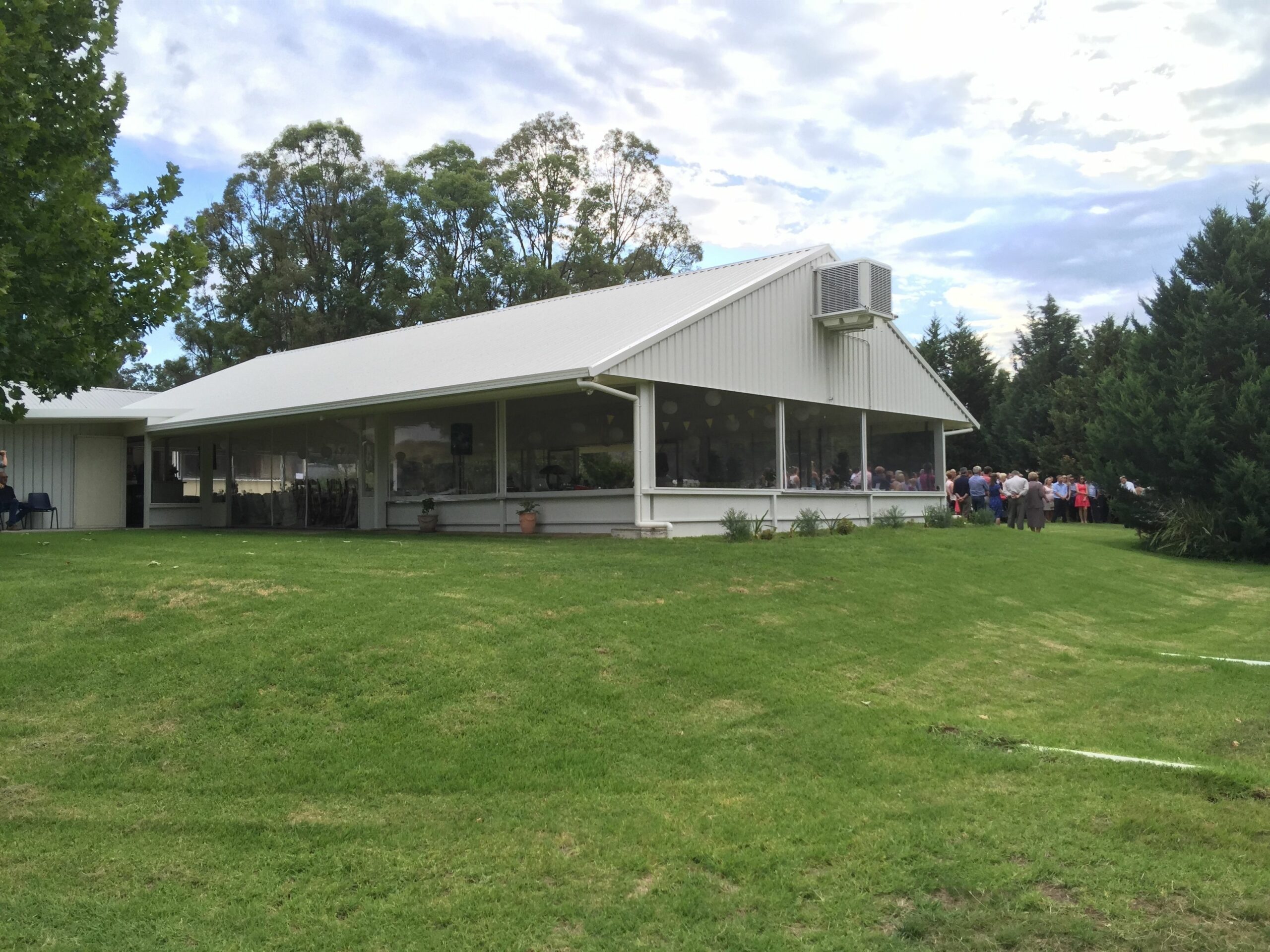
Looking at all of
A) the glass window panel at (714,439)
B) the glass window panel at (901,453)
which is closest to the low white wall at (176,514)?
the glass window panel at (714,439)

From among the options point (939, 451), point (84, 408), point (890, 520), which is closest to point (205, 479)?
point (84, 408)

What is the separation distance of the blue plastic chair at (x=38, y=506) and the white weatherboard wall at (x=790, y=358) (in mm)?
13467

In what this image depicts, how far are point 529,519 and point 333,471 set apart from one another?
5995 mm

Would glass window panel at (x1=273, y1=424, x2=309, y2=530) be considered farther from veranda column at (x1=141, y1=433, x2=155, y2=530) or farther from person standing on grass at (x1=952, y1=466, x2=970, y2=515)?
person standing on grass at (x1=952, y1=466, x2=970, y2=515)

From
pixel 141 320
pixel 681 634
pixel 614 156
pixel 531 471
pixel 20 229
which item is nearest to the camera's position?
pixel 681 634

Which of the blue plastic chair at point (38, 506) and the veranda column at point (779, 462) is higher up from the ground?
the veranda column at point (779, 462)

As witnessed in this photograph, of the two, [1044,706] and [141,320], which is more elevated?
[141,320]

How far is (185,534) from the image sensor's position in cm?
1830

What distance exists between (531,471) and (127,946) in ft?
41.4

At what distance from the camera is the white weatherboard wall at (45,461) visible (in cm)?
2044

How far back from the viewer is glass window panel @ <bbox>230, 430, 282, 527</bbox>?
848 inches

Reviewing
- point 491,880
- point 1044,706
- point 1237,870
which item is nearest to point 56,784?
point 491,880

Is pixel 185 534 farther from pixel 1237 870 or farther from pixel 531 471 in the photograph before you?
Answer: pixel 1237 870

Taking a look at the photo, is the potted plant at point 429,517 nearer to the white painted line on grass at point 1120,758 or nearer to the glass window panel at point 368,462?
the glass window panel at point 368,462
